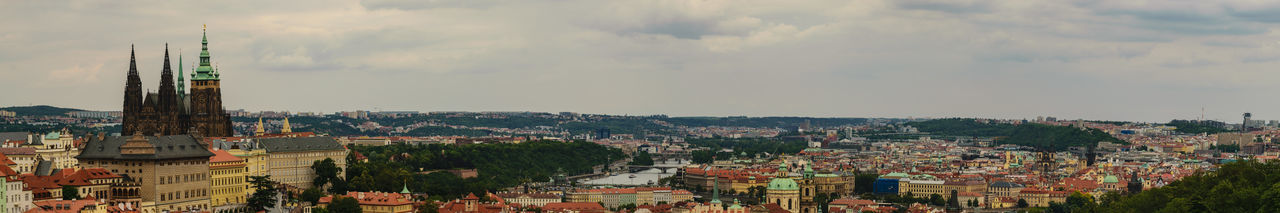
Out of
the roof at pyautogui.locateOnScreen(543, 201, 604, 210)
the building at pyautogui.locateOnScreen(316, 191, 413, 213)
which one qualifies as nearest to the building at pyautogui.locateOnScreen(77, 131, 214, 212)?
the building at pyautogui.locateOnScreen(316, 191, 413, 213)

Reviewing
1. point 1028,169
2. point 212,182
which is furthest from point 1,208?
point 1028,169

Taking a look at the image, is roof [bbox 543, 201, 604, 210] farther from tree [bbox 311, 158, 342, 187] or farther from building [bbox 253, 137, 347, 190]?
tree [bbox 311, 158, 342, 187]

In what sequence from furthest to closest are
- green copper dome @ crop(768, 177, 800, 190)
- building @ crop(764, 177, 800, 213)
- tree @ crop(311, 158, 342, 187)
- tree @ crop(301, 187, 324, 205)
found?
green copper dome @ crop(768, 177, 800, 190) → building @ crop(764, 177, 800, 213) → tree @ crop(311, 158, 342, 187) → tree @ crop(301, 187, 324, 205)

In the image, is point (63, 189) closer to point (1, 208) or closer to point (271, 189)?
point (1, 208)

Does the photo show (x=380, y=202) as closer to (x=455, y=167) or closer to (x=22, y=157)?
(x=22, y=157)

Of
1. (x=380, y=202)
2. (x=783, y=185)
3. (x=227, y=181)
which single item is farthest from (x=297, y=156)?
(x=783, y=185)

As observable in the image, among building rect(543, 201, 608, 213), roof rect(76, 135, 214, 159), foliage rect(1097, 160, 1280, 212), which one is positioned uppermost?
roof rect(76, 135, 214, 159)

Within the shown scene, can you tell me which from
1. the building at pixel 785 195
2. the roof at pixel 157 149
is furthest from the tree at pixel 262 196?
the building at pixel 785 195
